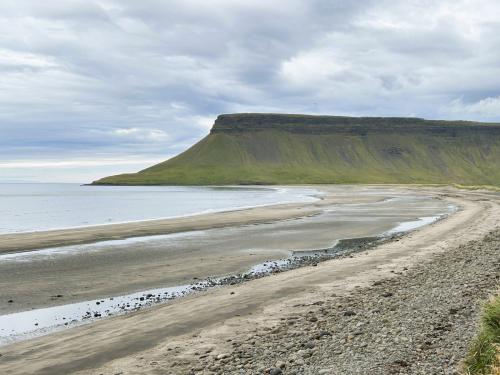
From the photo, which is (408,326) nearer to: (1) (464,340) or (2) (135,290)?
(1) (464,340)

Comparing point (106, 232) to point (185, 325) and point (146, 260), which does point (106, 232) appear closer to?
point (146, 260)

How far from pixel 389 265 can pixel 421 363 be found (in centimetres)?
1383

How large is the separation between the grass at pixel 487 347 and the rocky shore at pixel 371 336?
0.40 meters

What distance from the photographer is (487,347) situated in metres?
7.85

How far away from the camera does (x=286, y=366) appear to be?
9.69 metres

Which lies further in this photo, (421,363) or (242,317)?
(242,317)

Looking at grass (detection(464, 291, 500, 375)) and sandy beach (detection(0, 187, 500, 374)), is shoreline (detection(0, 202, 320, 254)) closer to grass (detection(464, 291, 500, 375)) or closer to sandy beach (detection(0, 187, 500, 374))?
sandy beach (detection(0, 187, 500, 374))

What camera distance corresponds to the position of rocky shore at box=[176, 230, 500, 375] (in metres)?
9.10

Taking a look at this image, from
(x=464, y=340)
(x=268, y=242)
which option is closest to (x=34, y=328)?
(x=464, y=340)

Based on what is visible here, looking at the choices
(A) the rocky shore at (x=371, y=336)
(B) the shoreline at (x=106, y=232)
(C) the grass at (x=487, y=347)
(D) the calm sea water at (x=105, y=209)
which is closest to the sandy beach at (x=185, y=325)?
(A) the rocky shore at (x=371, y=336)

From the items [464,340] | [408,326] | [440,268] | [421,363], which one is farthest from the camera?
[440,268]

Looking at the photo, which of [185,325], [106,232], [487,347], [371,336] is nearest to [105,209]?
[106,232]

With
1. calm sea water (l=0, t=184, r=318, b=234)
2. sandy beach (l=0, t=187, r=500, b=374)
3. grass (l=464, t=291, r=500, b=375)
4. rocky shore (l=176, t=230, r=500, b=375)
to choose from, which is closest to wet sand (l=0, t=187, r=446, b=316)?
sandy beach (l=0, t=187, r=500, b=374)

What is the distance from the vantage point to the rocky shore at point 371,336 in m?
9.10
